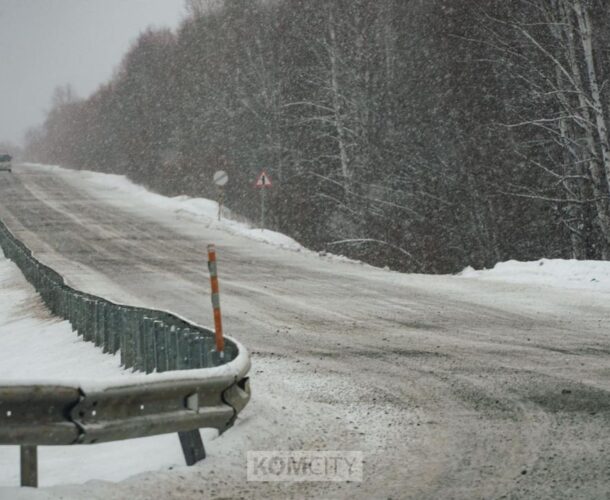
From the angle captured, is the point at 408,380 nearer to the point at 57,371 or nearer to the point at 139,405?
the point at 139,405

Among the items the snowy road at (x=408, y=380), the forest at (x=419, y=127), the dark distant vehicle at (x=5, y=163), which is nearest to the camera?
the snowy road at (x=408, y=380)

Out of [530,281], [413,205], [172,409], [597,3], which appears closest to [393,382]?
[172,409]

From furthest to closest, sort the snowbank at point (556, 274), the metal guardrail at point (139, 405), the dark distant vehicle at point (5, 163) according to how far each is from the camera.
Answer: the dark distant vehicle at point (5, 163) < the snowbank at point (556, 274) < the metal guardrail at point (139, 405)

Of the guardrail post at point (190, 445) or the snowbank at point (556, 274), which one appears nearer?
the guardrail post at point (190, 445)

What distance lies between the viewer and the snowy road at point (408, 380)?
5.09 m

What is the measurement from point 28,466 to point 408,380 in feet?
13.2

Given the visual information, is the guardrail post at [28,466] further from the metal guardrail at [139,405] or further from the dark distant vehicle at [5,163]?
the dark distant vehicle at [5,163]

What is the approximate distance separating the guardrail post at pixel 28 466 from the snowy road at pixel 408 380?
17cm

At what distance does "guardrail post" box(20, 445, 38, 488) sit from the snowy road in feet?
0.57

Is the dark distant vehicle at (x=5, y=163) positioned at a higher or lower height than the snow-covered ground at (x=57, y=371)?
higher

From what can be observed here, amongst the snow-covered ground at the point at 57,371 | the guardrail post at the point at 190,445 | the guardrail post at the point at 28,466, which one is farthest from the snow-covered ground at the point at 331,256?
the guardrail post at the point at 28,466

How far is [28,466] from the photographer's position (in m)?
4.77

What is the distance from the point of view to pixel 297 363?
29.7 ft

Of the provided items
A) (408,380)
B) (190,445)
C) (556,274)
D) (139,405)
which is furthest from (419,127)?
(139,405)
